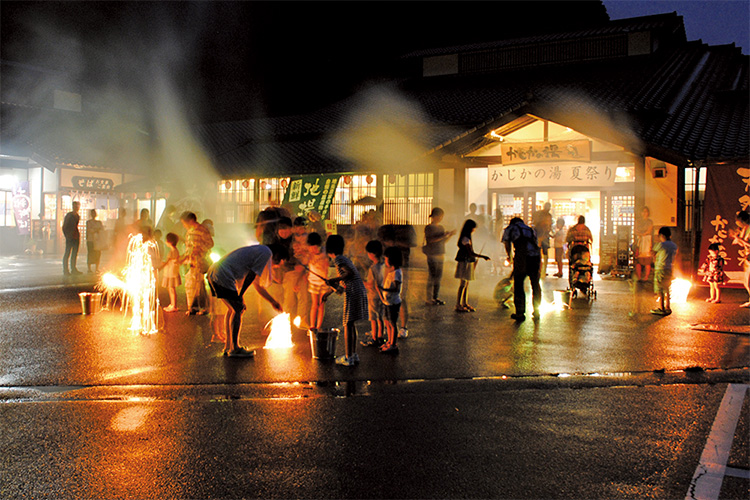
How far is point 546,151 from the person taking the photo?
1777 centimetres

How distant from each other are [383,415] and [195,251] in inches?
224

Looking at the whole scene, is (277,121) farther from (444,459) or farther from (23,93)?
(444,459)

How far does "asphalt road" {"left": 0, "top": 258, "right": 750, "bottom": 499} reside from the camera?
370cm

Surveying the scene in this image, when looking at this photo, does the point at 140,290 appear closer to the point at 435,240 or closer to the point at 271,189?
the point at 435,240

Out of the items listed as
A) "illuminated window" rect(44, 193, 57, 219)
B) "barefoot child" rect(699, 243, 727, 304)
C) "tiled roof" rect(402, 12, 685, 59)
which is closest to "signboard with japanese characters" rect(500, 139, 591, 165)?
"barefoot child" rect(699, 243, 727, 304)

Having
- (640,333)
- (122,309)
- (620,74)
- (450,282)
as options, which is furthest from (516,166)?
(122,309)

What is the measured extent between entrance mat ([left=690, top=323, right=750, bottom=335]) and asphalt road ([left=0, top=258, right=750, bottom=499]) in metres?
0.14

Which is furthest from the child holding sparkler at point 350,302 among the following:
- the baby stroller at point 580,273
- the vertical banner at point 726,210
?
the vertical banner at point 726,210

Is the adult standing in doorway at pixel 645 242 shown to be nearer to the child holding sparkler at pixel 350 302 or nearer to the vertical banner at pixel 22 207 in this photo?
the child holding sparkler at pixel 350 302

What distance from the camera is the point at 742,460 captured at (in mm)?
4059

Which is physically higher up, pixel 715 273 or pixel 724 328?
pixel 715 273

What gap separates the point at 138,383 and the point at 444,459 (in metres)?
3.42

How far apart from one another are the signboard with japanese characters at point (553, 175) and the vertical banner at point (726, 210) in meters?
3.50

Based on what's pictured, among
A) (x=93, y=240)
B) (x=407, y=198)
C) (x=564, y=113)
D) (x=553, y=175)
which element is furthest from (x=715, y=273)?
(x=93, y=240)
